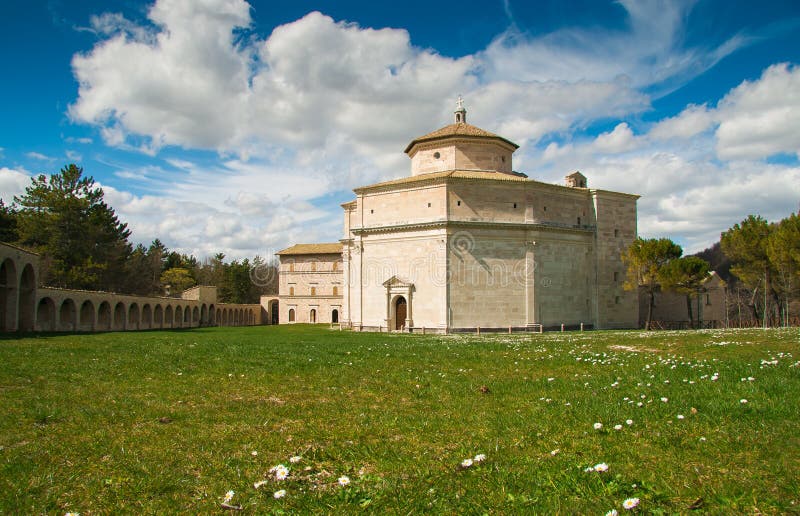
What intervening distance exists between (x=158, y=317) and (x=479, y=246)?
37.5 meters

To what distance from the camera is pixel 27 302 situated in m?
33.8

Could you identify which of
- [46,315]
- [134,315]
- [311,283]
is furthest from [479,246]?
[311,283]

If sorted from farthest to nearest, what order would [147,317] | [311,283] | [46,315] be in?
[311,283] < [147,317] < [46,315]

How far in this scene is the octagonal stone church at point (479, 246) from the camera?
38.0 m

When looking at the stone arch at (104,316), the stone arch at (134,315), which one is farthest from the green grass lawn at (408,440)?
the stone arch at (134,315)

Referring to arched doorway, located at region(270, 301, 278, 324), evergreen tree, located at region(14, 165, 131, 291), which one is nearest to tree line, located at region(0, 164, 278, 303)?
evergreen tree, located at region(14, 165, 131, 291)

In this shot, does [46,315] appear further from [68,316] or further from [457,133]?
[457,133]

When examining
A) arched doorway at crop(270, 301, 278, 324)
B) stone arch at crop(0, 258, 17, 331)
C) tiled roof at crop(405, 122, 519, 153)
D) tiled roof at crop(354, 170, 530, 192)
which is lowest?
arched doorway at crop(270, 301, 278, 324)

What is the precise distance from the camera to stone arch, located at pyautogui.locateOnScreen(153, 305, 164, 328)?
5606 centimetres

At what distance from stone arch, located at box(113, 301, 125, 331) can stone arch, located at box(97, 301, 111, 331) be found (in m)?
2.58

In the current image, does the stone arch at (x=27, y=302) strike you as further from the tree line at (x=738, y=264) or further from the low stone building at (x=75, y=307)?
the tree line at (x=738, y=264)

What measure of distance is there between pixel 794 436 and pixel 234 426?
668 cm

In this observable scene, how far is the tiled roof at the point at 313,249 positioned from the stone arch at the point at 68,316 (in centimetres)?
3448

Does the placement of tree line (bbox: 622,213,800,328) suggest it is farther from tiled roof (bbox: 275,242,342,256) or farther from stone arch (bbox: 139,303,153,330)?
stone arch (bbox: 139,303,153,330)
